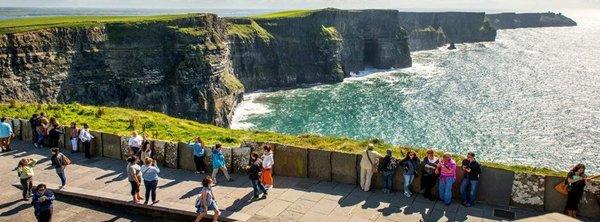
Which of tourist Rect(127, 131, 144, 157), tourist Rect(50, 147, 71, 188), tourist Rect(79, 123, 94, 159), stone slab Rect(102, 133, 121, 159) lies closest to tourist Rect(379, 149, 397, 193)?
tourist Rect(127, 131, 144, 157)

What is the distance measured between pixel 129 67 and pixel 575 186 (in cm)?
6456

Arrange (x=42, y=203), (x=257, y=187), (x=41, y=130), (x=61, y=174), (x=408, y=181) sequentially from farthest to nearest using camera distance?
(x=41, y=130)
(x=61, y=174)
(x=257, y=187)
(x=408, y=181)
(x=42, y=203)

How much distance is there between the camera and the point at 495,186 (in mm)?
17500

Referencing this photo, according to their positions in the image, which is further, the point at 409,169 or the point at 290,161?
the point at 290,161

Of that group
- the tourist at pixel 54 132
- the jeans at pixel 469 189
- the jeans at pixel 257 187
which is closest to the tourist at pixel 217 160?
the jeans at pixel 257 187

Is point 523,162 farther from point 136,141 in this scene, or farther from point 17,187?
point 17,187

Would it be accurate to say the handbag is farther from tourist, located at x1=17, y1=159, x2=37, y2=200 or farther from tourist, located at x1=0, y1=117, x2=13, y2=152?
tourist, located at x1=0, y1=117, x2=13, y2=152

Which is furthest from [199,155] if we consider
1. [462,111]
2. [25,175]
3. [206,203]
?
[462,111]

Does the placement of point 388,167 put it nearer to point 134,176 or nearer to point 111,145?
point 134,176

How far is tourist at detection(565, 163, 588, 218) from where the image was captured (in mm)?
16094

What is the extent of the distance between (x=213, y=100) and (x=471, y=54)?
12161 cm

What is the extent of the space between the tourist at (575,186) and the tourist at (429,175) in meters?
4.30

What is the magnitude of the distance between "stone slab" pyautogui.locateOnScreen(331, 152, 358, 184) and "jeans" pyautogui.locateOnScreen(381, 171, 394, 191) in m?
1.18

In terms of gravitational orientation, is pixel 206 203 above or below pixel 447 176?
below
